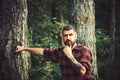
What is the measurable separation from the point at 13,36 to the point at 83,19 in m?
2.40

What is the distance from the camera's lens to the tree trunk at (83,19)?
8.23 m

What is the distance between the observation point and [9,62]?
6672 millimetres

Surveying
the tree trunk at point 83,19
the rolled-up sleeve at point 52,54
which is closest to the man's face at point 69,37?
the rolled-up sleeve at point 52,54

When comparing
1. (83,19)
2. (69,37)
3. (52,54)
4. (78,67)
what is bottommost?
A: (78,67)

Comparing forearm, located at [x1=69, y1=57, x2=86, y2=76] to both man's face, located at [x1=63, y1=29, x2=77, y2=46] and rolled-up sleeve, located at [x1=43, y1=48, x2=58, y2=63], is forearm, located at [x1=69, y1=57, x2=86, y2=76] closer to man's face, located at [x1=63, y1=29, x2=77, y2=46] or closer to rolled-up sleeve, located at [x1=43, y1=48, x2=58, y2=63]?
man's face, located at [x1=63, y1=29, x2=77, y2=46]

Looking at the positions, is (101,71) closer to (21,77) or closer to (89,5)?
(89,5)

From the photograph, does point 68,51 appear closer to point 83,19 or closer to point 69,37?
point 69,37

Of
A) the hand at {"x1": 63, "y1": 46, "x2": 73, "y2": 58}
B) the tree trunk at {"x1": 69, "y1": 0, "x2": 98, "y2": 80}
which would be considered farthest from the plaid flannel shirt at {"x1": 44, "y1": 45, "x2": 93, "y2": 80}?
the tree trunk at {"x1": 69, "y1": 0, "x2": 98, "y2": 80}

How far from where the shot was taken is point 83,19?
8281mm

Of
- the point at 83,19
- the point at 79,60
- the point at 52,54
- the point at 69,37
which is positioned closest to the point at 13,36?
the point at 52,54

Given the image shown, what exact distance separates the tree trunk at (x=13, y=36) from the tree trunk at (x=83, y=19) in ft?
6.56

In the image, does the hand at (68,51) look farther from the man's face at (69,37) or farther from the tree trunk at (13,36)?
the tree trunk at (13,36)

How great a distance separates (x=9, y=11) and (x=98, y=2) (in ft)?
59.7

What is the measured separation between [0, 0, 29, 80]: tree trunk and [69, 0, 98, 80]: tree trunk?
1999 millimetres
